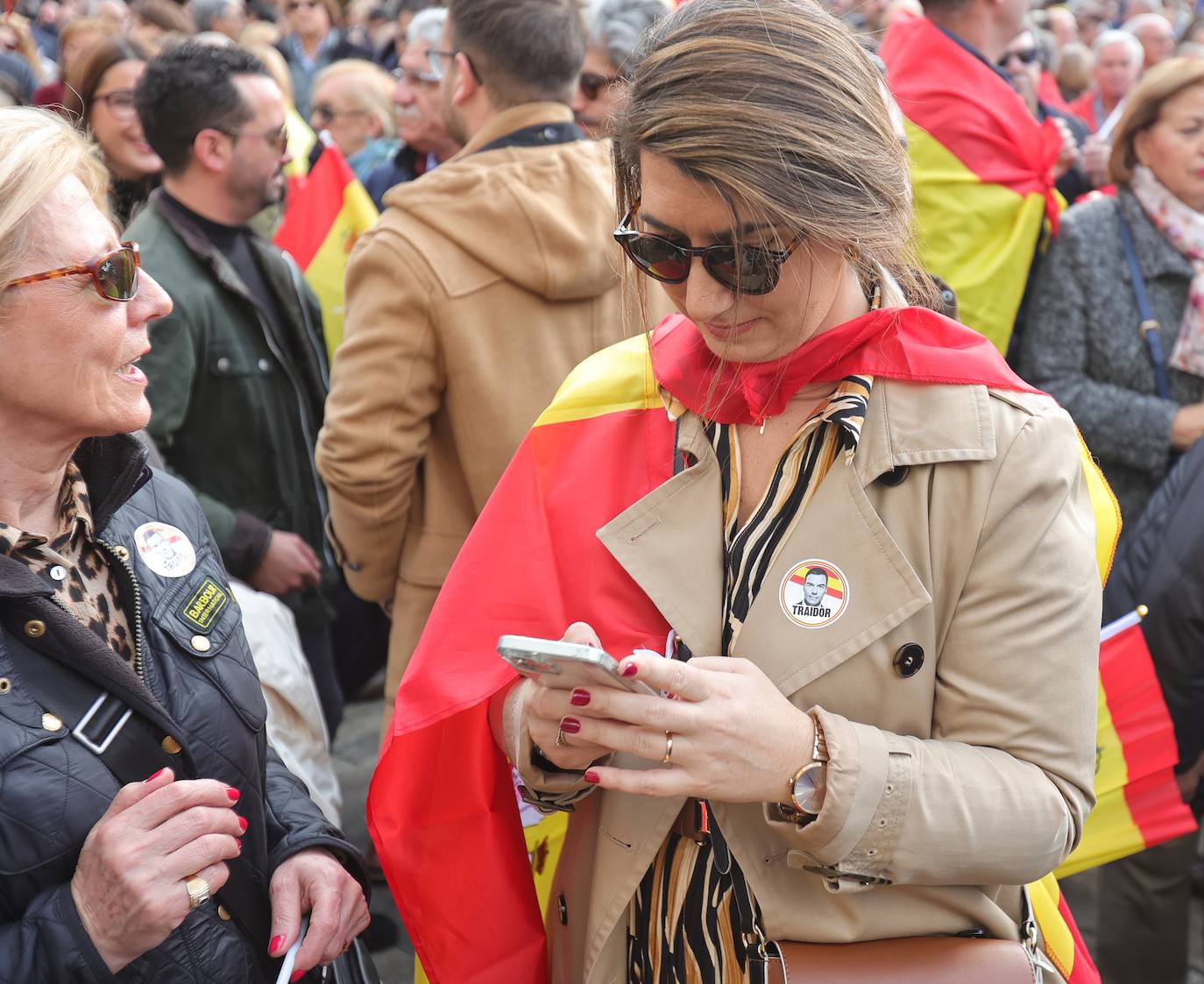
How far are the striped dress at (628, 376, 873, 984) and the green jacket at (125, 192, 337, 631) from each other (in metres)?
2.26

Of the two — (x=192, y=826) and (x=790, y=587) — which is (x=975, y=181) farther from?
(x=192, y=826)

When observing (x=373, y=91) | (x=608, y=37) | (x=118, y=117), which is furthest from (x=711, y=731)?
(x=373, y=91)

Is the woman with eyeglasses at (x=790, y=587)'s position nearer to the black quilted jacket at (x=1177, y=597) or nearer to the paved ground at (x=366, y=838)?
the black quilted jacket at (x=1177, y=597)

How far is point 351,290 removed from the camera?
324cm

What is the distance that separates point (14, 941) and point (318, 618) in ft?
7.88

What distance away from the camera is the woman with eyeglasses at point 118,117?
5016 millimetres

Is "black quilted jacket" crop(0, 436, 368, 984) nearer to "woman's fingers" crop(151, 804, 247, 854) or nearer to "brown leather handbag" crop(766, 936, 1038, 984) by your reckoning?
"woman's fingers" crop(151, 804, 247, 854)

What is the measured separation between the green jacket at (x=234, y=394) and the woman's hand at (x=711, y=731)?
2439 millimetres

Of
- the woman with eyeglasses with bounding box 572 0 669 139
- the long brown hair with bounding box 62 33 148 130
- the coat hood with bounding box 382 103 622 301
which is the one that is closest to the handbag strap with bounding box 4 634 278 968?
the coat hood with bounding box 382 103 622 301

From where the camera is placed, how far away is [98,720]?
176cm

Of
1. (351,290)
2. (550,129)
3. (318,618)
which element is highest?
(550,129)

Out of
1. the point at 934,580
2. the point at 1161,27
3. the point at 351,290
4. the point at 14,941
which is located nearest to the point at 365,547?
the point at 351,290

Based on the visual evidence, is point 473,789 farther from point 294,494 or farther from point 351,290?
point 294,494

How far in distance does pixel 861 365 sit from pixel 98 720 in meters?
1.15
